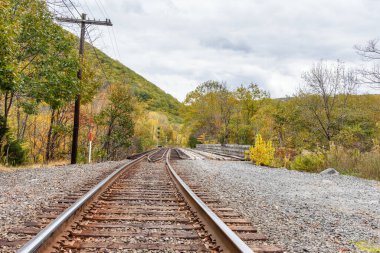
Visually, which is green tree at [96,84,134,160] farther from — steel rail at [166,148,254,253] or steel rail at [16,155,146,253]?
steel rail at [166,148,254,253]

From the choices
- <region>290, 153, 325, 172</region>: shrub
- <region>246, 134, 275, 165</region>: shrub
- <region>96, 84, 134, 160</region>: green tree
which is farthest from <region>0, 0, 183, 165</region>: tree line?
<region>290, 153, 325, 172</region>: shrub

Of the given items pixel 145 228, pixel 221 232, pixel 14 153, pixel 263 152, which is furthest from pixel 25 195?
pixel 14 153

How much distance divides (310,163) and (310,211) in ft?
27.1

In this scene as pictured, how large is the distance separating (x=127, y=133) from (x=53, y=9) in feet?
48.1

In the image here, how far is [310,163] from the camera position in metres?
A: 12.9

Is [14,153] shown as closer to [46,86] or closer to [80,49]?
[46,86]

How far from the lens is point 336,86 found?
67.3ft

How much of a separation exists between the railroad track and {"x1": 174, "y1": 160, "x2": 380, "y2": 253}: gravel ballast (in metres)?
0.43

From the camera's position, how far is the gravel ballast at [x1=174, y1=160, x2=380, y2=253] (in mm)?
3619

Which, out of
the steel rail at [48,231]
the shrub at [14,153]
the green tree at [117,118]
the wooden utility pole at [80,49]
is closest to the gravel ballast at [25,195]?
the steel rail at [48,231]

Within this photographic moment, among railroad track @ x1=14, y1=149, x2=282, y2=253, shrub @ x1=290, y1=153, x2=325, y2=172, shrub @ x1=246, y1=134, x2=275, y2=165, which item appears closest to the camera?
railroad track @ x1=14, y1=149, x2=282, y2=253

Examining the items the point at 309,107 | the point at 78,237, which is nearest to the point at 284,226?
the point at 78,237

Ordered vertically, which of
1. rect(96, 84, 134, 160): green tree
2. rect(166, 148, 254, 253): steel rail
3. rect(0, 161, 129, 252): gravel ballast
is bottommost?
rect(0, 161, 129, 252): gravel ballast

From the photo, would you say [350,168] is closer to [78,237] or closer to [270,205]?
[270,205]
